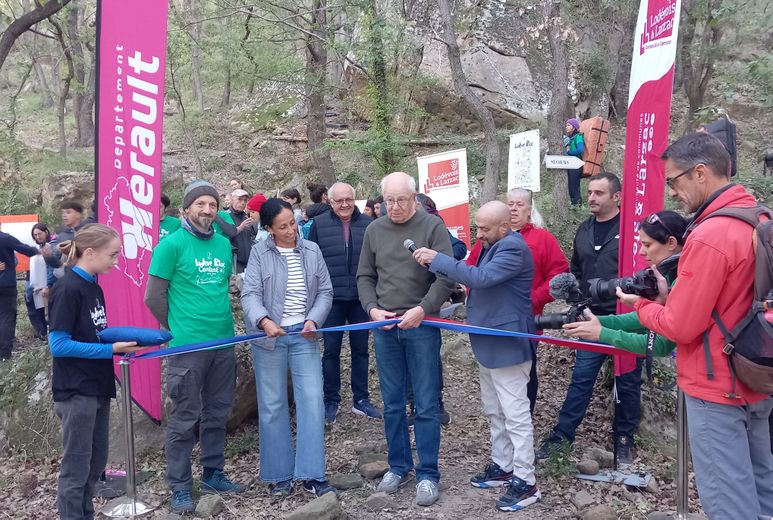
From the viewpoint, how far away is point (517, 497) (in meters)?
4.56

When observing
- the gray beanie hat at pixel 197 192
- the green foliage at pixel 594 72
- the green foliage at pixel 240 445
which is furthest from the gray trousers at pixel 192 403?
the green foliage at pixel 594 72

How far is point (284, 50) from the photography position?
15.6 metres

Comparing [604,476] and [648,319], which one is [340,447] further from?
[648,319]

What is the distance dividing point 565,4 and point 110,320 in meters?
11.5

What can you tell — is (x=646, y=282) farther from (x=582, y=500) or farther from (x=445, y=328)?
(x=582, y=500)

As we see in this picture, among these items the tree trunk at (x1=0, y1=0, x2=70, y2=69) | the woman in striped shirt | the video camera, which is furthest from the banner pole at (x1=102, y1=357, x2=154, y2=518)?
the tree trunk at (x1=0, y1=0, x2=70, y2=69)

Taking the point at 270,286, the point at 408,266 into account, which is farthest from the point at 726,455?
the point at 270,286

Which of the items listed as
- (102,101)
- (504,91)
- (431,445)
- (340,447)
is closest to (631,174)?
(431,445)

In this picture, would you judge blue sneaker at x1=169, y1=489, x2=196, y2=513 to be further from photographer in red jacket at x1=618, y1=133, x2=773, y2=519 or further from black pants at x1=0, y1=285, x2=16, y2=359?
black pants at x1=0, y1=285, x2=16, y2=359

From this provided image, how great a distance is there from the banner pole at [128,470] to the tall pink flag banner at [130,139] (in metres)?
0.76

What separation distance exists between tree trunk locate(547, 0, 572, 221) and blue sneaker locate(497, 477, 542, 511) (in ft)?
24.9

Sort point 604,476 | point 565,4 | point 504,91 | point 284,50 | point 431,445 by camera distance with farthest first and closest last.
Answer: point 504,91 → point 284,50 → point 565,4 → point 604,476 → point 431,445

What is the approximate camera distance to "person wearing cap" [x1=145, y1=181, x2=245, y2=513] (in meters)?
4.71

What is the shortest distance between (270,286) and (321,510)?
162 centimetres
